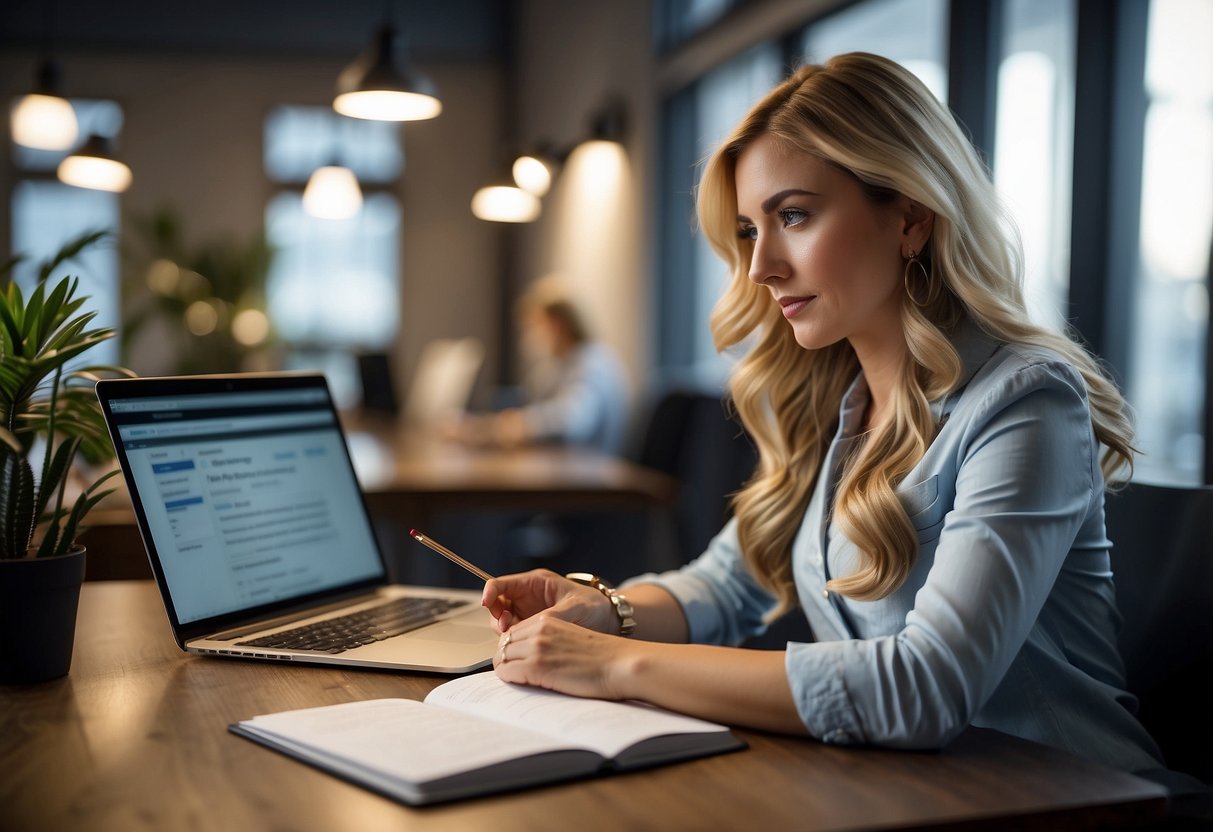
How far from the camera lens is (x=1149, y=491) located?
1.34 meters

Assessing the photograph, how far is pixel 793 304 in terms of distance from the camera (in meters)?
1.36

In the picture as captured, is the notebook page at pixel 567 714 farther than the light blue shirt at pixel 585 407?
No

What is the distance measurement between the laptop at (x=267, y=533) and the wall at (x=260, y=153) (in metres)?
6.99

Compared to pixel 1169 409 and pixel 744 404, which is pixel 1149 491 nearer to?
pixel 744 404

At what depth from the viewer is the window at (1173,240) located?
7.93 ft

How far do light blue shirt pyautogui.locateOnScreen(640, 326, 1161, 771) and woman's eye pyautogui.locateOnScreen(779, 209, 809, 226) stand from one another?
0.75 feet

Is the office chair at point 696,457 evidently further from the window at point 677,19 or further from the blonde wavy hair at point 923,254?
the window at point 677,19

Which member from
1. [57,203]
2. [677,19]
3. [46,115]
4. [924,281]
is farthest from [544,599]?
[57,203]

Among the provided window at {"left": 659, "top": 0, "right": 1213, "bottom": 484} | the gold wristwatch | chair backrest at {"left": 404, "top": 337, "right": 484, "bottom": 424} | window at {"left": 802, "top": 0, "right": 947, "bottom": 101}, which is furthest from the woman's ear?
chair backrest at {"left": 404, "top": 337, "right": 484, "bottom": 424}

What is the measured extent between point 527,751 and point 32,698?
531 mm

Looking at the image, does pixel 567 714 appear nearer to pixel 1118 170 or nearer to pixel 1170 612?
pixel 1170 612

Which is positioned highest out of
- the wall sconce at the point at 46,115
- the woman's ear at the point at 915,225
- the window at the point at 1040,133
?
the wall sconce at the point at 46,115

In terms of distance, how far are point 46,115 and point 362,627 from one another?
3.72 meters

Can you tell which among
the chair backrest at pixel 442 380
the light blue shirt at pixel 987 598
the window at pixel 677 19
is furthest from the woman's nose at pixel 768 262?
the chair backrest at pixel 442 380
